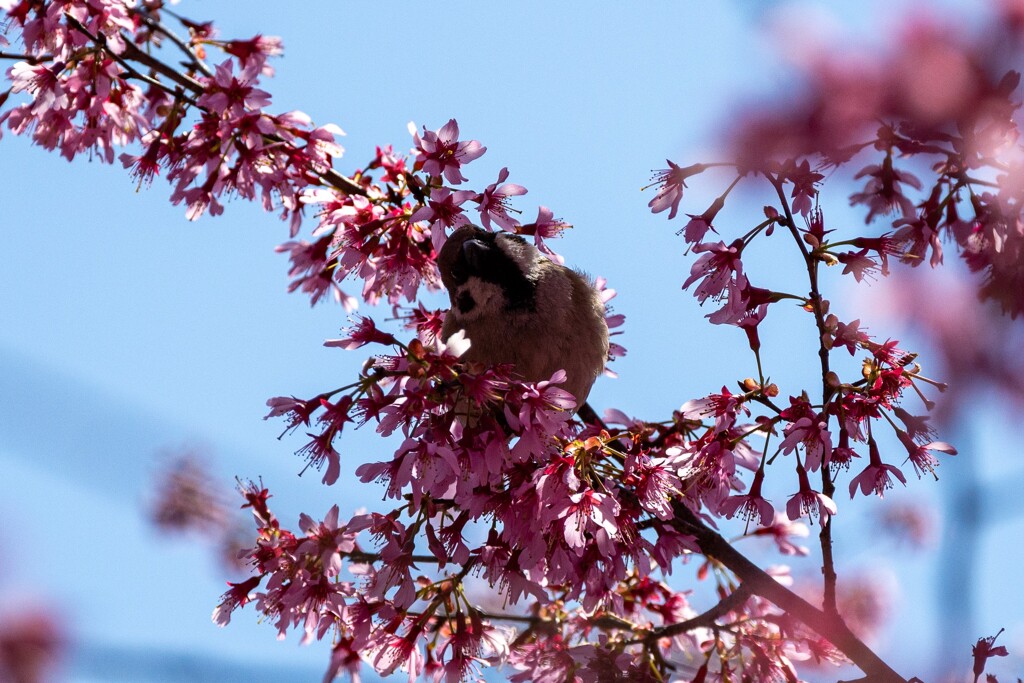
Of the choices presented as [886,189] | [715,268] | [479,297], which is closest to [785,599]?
[715,268]

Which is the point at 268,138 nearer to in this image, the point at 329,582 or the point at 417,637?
the point at 329,582

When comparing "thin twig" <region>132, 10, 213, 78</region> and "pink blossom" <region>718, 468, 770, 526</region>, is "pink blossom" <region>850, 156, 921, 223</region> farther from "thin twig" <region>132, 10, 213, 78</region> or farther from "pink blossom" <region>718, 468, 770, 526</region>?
"thin twig" <region>132, 10, 213, 78</region>

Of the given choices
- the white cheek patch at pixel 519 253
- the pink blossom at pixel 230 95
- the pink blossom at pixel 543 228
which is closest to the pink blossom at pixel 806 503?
the pink blossom at pixel 543 228

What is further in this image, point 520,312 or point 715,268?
point 520,312

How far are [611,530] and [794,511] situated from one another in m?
0.58

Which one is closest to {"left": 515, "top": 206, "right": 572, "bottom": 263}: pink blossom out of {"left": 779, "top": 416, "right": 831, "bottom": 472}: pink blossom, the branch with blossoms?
the branch with blossoms

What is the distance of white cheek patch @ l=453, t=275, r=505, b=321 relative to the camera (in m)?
3.51

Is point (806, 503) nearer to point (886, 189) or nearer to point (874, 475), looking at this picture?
point (874, 475)

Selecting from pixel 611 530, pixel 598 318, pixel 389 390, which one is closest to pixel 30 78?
pixel 389 390

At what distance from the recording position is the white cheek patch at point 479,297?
351 centimetres

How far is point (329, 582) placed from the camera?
2.79 metres

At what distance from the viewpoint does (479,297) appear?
3.51 metres

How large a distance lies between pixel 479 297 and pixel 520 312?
161 mm

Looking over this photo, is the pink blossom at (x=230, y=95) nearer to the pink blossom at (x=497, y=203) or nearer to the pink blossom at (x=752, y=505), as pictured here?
the pink blossom at (x=497, y=203)
